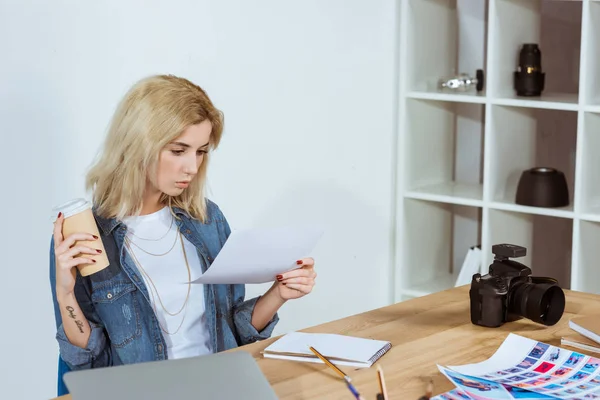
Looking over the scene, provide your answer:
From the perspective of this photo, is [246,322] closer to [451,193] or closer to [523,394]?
[523,394]

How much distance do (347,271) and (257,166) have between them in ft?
2.15

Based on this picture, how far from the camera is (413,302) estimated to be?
6.78 feet

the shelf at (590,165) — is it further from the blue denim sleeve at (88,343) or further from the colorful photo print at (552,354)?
the blue denim sleeve at (88,343)

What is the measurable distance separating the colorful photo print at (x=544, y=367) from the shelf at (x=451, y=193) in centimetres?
170

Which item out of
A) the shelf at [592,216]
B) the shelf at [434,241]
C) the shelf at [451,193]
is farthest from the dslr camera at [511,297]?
the shelf at [434,241]

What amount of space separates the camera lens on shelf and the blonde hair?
1.54 meters

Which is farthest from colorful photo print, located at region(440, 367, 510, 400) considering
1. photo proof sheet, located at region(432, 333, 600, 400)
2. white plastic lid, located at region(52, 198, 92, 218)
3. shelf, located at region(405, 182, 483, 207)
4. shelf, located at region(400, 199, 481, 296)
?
shelf, located at region(400, 199, 481, 296)

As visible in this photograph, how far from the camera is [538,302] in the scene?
6.00ft

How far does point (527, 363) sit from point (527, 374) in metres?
0.07

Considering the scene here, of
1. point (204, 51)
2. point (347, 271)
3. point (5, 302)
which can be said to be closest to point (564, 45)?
point (347, 271)

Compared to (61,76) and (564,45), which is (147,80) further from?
(564,45)

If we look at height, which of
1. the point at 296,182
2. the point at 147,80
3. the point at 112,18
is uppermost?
the point at 112,18

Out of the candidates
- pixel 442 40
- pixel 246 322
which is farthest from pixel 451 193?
pixel 246 322

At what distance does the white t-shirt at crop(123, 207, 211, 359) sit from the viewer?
80.7 inches
